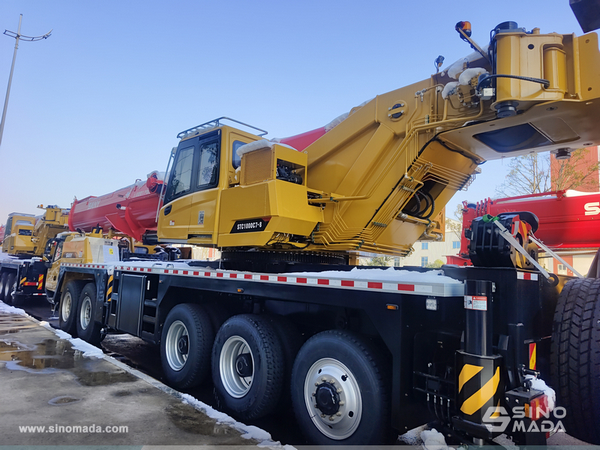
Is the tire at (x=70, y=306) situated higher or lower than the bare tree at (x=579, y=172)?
lower

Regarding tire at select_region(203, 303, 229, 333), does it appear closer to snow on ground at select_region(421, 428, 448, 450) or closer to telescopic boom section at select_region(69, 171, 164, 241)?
snow on ground at select_region(421, 428, 448, 450)

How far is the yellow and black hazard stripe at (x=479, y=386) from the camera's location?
2982mm

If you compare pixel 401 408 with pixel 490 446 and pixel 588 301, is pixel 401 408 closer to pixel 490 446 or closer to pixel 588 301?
pixel 490 446

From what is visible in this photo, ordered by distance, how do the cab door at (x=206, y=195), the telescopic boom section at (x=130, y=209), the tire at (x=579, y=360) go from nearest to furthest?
the tire at (x=579, y=360)
the cab door at (x=206, y=195)
the telescopic boom section at (x=130, y=209)

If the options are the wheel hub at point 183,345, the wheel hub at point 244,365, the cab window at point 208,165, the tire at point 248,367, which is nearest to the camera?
the tire at point 248,367

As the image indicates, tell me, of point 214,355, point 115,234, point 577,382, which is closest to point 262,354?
point 214,355

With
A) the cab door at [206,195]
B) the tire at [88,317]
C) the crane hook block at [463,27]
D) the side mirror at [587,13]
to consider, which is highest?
the crane hook block at [463,27]

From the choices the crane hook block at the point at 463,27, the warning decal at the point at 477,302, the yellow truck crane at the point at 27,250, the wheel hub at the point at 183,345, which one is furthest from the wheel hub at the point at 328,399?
the yellow truck crane at the point at 27,250

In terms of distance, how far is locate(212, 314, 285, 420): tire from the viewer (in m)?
4.45

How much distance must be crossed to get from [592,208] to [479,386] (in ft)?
18.1

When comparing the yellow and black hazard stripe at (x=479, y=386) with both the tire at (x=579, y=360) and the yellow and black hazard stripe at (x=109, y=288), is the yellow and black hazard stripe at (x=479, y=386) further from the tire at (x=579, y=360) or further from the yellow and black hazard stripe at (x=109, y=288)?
the yellow and black hazard stripe at (x=109, y=288)

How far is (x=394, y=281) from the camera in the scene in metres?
3.47

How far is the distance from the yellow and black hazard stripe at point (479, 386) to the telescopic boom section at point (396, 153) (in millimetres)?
1854

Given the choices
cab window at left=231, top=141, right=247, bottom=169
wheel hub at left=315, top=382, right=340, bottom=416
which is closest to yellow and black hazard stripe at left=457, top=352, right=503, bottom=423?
wheel hub at left=315, top=382, right=340, bottom=416
